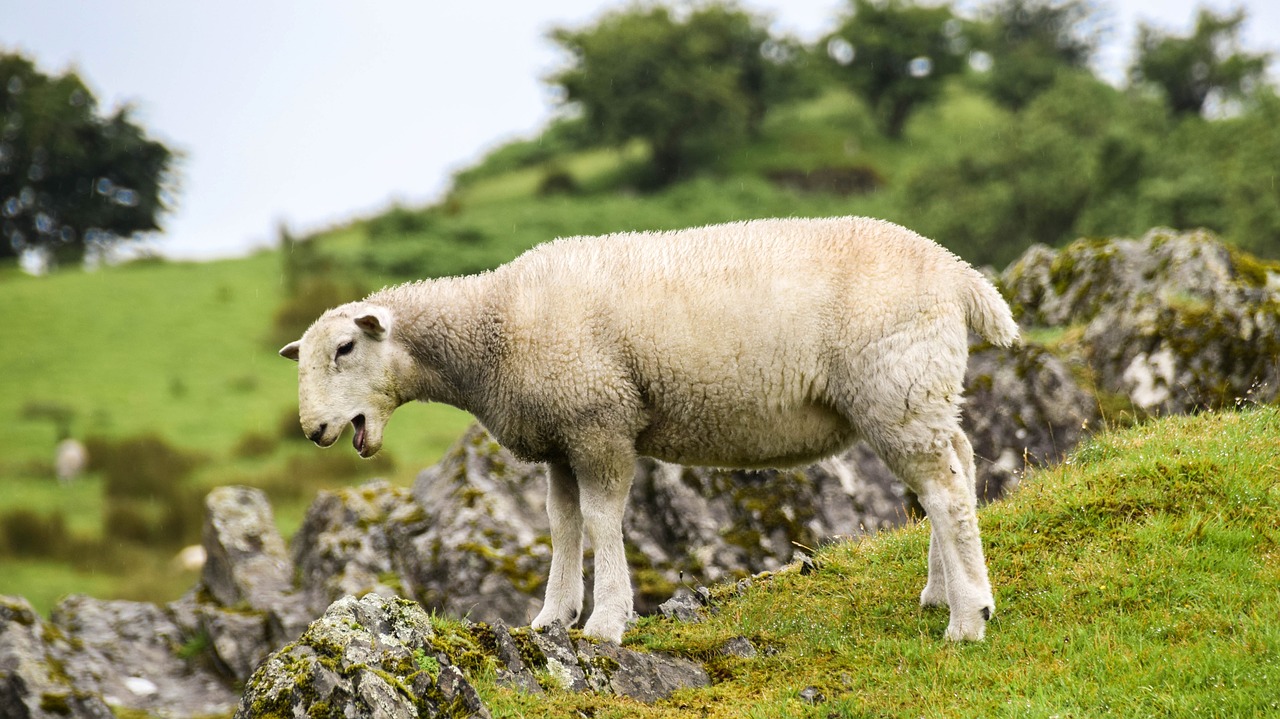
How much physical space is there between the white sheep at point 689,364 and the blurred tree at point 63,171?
2232 inches

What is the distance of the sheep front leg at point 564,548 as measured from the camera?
28.2 ft

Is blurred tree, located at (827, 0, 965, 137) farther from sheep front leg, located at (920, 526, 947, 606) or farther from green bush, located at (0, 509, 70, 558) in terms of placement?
sheep front leg, located at (920, 526, 947, 606)

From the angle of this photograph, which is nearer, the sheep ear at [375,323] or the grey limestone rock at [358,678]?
the grey limestone rock at [358,678]

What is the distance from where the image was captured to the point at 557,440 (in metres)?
8.27

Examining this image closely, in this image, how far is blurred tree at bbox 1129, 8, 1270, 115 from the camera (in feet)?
258

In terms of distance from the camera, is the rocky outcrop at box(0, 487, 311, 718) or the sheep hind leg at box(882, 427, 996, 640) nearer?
the sheep hind leg at box(882, 427, 996, 640)

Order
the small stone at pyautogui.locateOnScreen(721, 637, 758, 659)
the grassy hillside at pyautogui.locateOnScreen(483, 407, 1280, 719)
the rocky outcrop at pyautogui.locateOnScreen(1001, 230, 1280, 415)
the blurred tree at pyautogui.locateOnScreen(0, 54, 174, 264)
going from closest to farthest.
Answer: the grassy hillside at pyautogui.locateOnScreen(483, 407, 1280, 719)
the small stone at pyautogui.locateOnScreen(721, 637, 758, 659)
the rocky outcrop at pyautogui.locateOnScreen(1001, 230, 1280, 415)
the blurred tree at pyautogui.locateOnScreen(0, 54, 174, 264)

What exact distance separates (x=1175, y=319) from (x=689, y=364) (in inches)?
304

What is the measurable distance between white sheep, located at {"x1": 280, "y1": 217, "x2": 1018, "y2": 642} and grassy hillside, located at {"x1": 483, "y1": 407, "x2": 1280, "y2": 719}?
0.50m

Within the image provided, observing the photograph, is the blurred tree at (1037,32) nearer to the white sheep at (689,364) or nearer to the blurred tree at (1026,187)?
the blurred tree at (1026,187)

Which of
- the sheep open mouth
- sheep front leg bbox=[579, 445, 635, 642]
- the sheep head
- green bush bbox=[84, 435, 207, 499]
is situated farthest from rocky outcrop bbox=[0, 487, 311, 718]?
green bush bbox=[84, 435, 207, 499]

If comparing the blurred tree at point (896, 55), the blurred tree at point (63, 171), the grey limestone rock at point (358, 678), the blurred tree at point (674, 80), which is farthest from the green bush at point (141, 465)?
the blurred tree at point (896, 55)

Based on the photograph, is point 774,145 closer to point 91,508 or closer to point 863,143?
point 863,143

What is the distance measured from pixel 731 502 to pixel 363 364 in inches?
218
